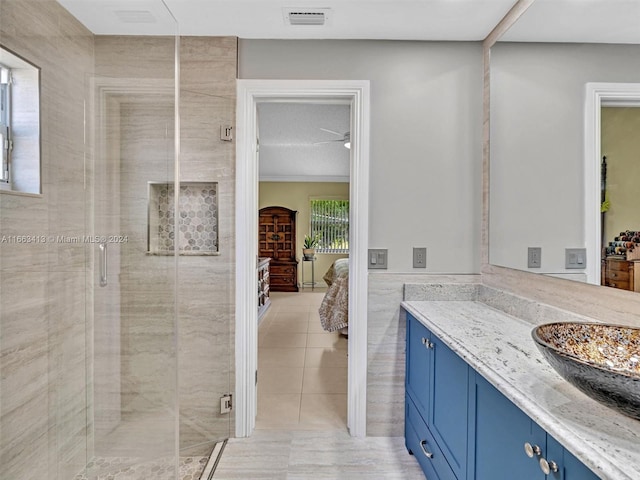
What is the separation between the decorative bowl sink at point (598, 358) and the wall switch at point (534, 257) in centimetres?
67

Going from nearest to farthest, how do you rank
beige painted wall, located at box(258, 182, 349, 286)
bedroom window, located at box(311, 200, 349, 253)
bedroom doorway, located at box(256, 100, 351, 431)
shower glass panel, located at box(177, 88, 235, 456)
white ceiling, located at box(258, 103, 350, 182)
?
shower glass panel, located at box(177, 88, 235, 456)
bedroom doorway, located at box(256, 100, 351, 431)
white ceiling, located at box(258, 103, 350, 182)
beige painted wall, located at box(258, 182, 349, 286)
bedroom window, located at box(311, 200, 349, 253)

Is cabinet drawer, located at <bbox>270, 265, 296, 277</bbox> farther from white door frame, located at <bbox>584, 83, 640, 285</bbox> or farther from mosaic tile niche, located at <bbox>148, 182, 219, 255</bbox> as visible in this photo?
white door frame, located at <bbox>584, 83, 640, 285</bbox>

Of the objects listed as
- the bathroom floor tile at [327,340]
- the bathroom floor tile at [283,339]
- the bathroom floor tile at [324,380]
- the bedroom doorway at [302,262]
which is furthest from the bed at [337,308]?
the bathroom floor tile at [324,380]

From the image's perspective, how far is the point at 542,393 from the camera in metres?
0.97

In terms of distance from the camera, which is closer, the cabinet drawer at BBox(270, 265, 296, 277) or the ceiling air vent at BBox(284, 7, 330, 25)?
the ceiling air vent at BBox(284, 7, 330, 25)

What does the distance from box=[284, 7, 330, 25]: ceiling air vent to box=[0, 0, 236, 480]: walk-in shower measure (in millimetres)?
600

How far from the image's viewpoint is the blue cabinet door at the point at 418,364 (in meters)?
1.77

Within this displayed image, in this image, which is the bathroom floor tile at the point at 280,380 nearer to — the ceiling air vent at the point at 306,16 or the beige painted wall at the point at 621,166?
the beige painted wall at the point at 621,166

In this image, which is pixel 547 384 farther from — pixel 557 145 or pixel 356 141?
pixel 356 141

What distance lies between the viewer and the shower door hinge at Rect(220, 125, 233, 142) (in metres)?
2.11

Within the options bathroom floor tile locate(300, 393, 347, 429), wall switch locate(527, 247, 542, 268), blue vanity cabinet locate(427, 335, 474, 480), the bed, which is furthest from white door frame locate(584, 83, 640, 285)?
the bed

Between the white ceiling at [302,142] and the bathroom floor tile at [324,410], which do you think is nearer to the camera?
the bathroom floor tile at [324,410]

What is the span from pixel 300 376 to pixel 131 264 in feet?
6.27

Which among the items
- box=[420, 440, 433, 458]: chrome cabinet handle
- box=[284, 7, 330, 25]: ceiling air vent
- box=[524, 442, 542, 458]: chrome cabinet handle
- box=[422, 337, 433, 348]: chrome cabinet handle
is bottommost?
box=[420, 440, 433, 458]: chrome cabinet handle
